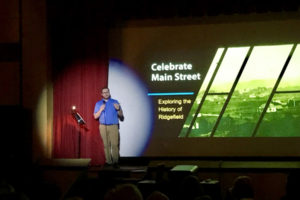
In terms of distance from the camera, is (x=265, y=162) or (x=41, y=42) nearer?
(x=265, y=162)

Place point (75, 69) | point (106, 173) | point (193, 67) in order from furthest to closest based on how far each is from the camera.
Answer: point (75, 69) → point (193, 67) → point (106, 173)

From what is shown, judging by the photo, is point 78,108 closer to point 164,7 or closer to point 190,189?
point 164,7

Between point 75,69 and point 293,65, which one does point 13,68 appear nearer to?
point 75,69

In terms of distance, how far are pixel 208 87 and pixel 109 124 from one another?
1775 mm

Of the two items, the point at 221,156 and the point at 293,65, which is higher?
the point at 293,65

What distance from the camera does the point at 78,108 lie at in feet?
31.3

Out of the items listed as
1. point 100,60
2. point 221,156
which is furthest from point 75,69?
point 221,156

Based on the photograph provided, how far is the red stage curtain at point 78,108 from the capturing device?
9484mm

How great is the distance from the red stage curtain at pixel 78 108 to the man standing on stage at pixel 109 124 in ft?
0.61

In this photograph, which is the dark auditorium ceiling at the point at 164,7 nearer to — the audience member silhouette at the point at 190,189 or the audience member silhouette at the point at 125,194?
the audience member silhouette at the point at 190,189

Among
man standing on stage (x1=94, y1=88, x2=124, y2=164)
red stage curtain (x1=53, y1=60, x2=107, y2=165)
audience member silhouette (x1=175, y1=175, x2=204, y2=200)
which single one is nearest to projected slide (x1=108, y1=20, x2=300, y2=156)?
man standing on stage (x1=94, y1=88, x2=124, y2=164)

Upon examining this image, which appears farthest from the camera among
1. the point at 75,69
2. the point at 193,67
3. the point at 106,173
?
the point at 75,69

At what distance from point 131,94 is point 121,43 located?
2.98 ft

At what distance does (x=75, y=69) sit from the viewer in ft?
31.6
